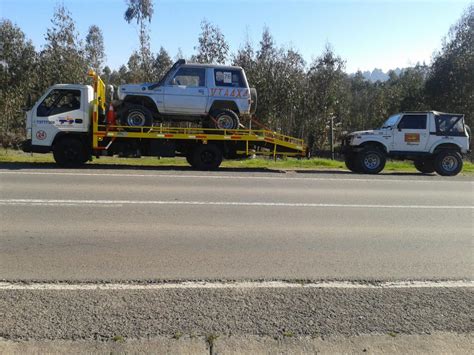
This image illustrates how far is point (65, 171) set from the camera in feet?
43.5

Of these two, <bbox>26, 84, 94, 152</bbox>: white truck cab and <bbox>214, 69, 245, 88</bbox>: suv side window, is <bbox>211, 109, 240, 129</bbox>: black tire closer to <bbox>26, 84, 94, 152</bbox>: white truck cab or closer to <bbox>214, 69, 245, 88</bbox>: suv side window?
<bbox>214, 69, 245, 88</bbox>: suv side window

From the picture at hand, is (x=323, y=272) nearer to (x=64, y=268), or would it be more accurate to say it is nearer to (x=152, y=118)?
(x=64, y=268)

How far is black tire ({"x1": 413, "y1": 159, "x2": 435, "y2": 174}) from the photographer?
17.6m

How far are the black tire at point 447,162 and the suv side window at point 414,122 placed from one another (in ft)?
4.09

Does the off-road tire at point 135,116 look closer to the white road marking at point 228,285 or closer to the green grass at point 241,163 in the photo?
the green grass at point 241,163

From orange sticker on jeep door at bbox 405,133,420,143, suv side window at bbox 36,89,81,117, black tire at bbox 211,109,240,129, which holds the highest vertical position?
suv side window at bbox 36,89,81,117

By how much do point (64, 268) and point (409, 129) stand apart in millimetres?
14798

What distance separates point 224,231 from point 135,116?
9434mm

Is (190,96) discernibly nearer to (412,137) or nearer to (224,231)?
(412,137)

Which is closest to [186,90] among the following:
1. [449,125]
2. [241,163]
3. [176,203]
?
[241,163]

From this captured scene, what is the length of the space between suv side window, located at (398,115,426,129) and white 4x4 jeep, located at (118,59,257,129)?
5.84m

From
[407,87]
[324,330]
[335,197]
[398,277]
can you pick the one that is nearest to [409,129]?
[335,197]

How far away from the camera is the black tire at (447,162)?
17031mm

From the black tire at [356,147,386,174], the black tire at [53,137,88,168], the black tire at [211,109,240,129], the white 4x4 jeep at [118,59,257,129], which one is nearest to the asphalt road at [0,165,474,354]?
the black tire at [53,137,88,168]
